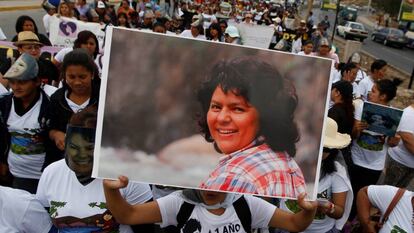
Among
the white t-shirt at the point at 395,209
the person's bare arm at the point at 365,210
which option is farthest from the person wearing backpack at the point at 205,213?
the person's bare arm at the point at 365,210

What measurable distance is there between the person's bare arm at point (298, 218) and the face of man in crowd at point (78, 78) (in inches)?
62.3

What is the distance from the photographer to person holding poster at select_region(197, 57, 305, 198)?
191 cm

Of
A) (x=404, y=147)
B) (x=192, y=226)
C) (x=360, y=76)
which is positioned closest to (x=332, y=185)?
(x=192, y=226)

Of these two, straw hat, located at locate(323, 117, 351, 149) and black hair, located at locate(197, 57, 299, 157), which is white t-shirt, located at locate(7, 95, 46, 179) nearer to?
black hair, located at locate(197, 57, 299, 157)

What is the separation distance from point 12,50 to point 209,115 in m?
4.10

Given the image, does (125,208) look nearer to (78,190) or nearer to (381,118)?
(78,190)

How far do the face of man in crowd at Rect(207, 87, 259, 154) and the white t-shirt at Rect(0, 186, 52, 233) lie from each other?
101 cm

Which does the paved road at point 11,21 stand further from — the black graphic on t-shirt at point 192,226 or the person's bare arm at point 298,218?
the person's bare arm at point 298,218

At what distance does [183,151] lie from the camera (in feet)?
6.36

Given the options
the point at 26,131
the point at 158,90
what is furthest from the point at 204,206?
the point at 26,131

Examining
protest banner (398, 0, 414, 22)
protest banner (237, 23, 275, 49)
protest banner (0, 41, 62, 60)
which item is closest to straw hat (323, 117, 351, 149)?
protest banner (0, 41, 62, 60)

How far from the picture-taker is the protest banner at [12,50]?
16.5 feet

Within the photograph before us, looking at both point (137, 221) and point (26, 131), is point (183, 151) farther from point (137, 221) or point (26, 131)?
point (26, 131)

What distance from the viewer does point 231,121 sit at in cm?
195
